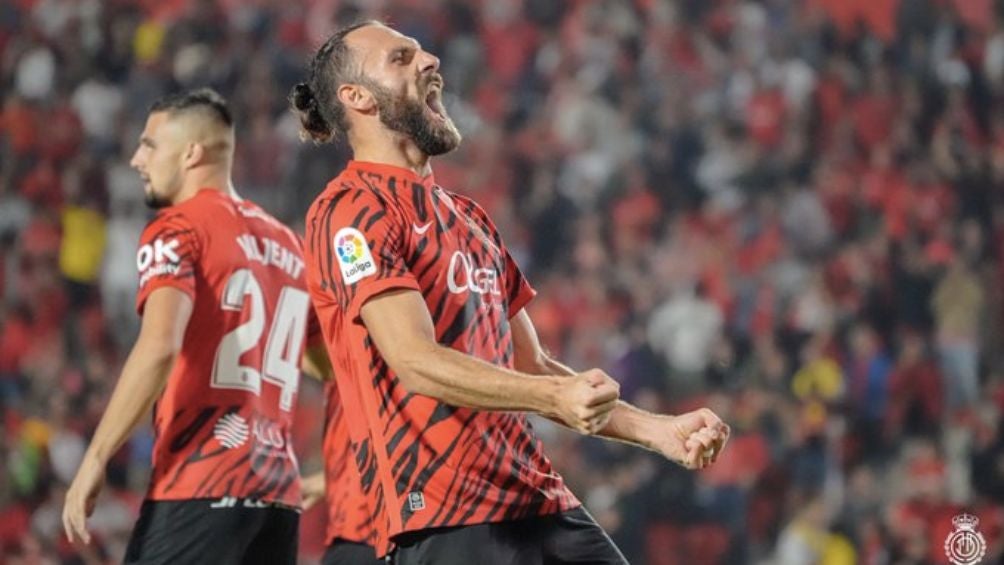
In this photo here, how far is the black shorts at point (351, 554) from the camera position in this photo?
577cm

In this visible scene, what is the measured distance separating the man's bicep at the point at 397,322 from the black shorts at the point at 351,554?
205 cm

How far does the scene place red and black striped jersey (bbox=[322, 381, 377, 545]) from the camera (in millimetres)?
5758

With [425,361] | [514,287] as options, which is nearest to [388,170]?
[514,287]

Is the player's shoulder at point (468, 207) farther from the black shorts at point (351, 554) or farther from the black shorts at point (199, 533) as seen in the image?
the black shorts at point (351, 554)

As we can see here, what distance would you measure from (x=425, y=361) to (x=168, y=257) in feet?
6.07

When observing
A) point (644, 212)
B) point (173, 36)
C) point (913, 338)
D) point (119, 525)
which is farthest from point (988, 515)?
point (173, 36)

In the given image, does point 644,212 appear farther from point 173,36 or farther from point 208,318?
point 208,318

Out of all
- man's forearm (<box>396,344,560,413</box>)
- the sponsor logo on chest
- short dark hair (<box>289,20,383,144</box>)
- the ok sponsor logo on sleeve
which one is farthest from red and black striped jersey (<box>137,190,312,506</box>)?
man's forearm (<box>396,344,560,413</box>)

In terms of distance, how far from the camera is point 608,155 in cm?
1395

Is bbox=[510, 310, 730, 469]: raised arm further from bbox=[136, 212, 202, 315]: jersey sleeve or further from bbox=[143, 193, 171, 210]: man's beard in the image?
bbox=[143, 193, 171, 210]: man's beard

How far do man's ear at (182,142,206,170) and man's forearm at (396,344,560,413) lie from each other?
2.24 m

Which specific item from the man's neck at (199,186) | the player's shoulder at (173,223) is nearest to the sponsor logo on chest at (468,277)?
the player's shoulder at (173,223)

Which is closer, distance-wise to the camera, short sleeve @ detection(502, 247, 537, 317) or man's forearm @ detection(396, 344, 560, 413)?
man's forearm @ detection(396, 344, 560, 413)

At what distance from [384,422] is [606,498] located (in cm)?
701
